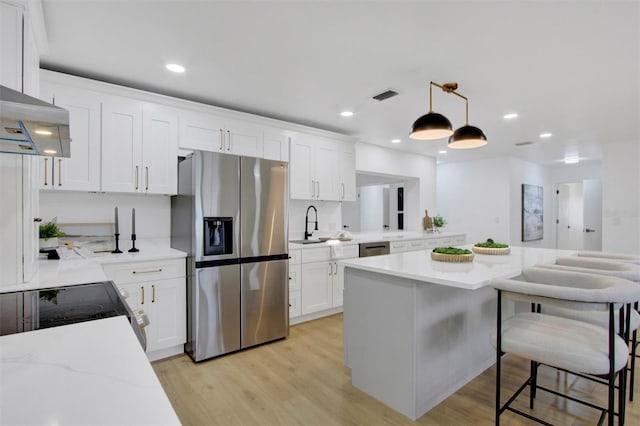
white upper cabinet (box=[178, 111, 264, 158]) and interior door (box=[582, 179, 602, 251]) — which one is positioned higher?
white upper cabinet (box=[178, 111, 264, 158])

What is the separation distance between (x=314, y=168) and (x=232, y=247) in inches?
69.0

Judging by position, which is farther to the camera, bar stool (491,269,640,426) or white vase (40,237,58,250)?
white vase (40,237,58,250)

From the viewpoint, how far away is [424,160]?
6.14 m

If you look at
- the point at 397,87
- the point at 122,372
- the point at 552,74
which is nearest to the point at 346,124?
the point at 397,87

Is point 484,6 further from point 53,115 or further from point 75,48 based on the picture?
point 75,48

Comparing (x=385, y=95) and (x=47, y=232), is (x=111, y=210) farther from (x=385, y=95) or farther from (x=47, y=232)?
(x=385, y=95)

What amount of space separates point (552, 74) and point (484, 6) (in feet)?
4.38

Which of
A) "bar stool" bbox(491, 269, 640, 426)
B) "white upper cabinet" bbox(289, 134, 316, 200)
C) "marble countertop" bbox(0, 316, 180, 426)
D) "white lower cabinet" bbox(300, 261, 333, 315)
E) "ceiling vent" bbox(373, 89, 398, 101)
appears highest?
"ceiling vent" bbox(373, 89, 398, 101)

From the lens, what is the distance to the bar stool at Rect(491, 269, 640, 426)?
1409 mm

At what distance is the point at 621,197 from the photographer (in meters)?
5.15

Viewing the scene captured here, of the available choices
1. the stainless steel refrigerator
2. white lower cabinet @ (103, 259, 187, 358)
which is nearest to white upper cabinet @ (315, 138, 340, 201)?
the stainless steel refrigerator

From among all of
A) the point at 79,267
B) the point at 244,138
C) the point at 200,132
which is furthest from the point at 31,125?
the point at 244,138

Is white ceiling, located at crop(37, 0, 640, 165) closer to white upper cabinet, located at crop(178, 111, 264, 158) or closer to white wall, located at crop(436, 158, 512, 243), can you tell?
white upper cabinet, located at crop(178, 111, 264, 158)

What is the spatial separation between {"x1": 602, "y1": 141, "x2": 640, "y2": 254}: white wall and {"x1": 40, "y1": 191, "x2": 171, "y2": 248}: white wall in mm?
6661
